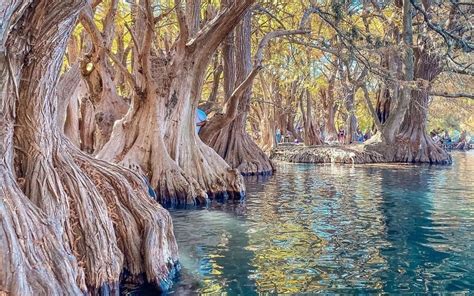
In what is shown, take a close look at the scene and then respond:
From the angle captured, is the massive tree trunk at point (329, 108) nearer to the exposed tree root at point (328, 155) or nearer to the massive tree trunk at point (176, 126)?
the exposed tree root at point (328, 155)

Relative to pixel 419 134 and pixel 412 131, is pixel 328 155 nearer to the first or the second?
pixel 412 131

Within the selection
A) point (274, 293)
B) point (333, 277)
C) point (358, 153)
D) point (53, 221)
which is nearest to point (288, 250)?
point (333, 277)

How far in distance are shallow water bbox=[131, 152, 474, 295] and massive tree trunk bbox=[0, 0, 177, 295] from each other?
0.69 metres

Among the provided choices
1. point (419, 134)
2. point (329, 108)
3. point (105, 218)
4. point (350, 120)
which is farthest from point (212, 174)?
point (329, 108)

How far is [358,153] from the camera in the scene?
24469 mm

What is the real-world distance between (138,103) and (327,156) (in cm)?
1629

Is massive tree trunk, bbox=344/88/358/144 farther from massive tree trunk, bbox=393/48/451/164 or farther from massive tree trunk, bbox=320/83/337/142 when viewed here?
massive tree trunk, bbox=393/48/451/164

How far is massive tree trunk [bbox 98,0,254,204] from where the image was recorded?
10.2m

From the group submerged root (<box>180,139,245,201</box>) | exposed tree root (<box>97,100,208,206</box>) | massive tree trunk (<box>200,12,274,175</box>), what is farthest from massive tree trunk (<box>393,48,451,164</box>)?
exposed tree root (<box>97,100,208,206</box>)

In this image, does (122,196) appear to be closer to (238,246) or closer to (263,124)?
(238,246)

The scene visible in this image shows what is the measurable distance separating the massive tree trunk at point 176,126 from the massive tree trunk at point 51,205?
5.04 metres

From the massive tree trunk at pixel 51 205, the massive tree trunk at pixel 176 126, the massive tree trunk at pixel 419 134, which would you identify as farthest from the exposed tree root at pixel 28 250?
the massive tree trunk at pixel 419 134

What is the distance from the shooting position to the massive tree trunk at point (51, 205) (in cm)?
349

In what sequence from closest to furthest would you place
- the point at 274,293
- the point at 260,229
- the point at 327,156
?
1. the point at 274,293
2. the point at 260,229
3. the point at 327,156
